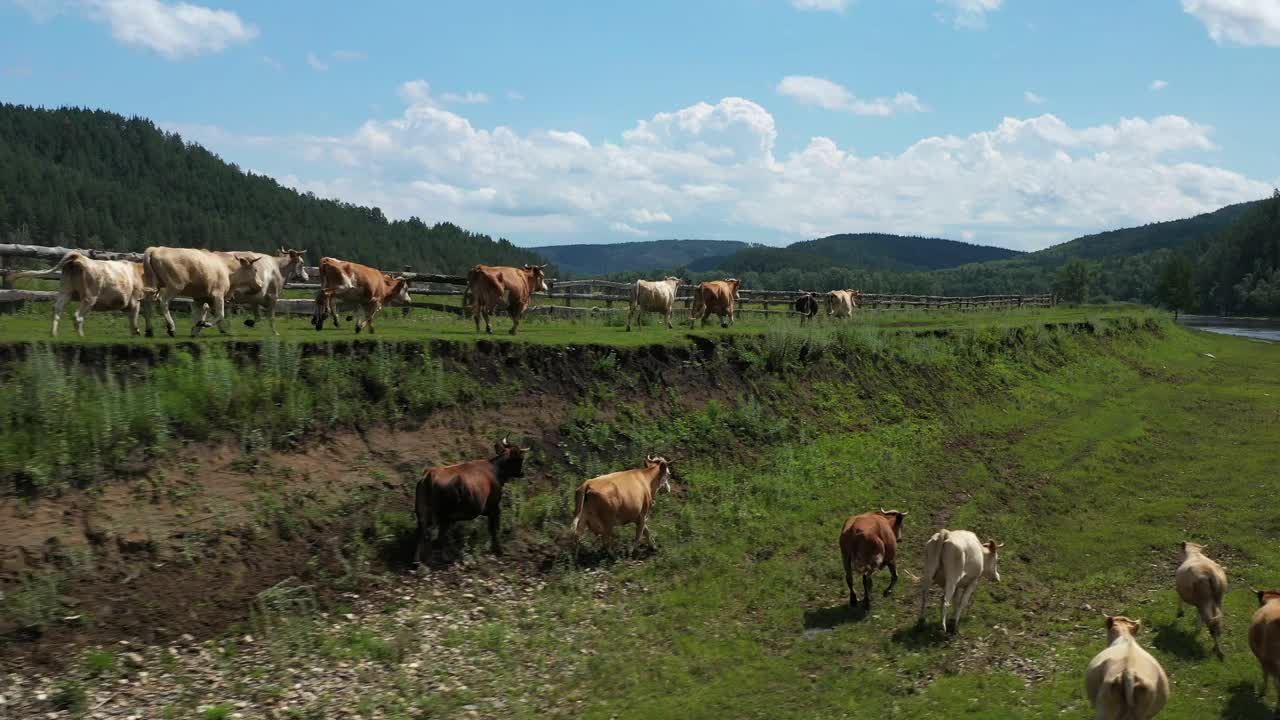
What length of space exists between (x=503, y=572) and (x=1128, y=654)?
8005mm

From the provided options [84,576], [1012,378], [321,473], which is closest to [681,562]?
[321,473]

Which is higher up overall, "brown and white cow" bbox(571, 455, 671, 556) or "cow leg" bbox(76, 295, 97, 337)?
"cow leg" bbox(76, 295, 97, 337)

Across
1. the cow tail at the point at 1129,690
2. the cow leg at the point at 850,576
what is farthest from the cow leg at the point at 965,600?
the cow tail at the point at 1129,690

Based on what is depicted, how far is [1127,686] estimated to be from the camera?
7.20m

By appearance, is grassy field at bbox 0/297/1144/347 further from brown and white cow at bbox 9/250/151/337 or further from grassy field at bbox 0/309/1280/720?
grassy field at bbox 0/309/1280/720

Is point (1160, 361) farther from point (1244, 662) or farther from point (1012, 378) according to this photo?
point (1244, 662)

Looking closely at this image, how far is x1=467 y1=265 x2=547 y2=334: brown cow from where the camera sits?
19703mm

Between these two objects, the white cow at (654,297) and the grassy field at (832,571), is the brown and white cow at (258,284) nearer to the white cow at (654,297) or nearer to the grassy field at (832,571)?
the grassy field at (832,571)

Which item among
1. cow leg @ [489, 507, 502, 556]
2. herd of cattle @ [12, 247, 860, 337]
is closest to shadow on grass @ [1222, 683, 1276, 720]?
cow leg @ [489, 507, 502, 556]

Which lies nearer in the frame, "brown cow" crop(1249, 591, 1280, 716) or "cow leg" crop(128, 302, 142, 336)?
"brown cow" crop(1249, 591, 1280, 716)

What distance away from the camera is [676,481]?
16438mm

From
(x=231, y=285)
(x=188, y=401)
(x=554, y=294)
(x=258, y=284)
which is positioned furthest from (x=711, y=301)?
(x=188, y=401)

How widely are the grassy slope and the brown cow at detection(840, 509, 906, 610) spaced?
1.14ft

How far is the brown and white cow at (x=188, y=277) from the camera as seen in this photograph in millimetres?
15445
